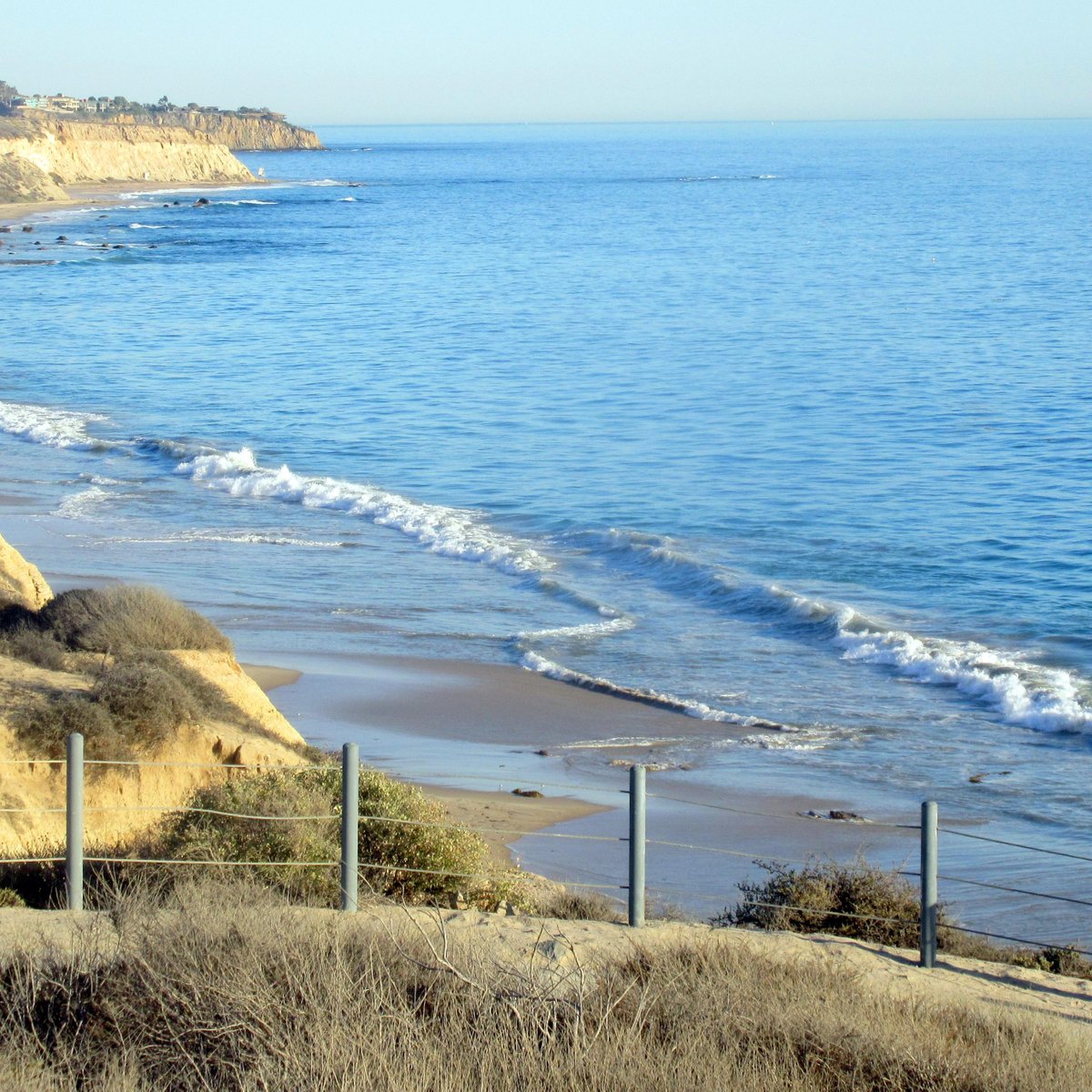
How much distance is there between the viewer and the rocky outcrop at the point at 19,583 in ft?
42.4

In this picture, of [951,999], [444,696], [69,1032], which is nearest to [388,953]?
[69,1032]

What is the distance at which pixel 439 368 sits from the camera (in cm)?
4175

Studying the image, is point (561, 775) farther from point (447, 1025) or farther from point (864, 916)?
point (447, 1025)

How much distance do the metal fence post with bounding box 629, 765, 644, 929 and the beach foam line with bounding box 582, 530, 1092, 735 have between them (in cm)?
838

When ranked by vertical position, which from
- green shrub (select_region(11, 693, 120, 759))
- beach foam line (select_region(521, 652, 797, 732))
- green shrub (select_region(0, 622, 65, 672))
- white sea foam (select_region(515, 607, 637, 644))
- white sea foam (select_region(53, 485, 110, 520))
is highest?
green shrub (select_region(0, 622, 65, 672))

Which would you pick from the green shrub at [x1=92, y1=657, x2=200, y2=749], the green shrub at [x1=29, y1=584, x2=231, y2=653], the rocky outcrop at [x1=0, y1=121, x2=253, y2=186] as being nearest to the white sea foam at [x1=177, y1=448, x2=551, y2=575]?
the green shrub at [x1=29, y1=584, x2=231, y2=653]

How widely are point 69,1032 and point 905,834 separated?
797 cm

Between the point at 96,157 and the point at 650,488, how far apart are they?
13098 cm

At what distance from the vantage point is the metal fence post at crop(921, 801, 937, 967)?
292 inches

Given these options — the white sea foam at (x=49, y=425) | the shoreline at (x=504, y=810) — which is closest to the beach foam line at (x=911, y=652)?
the shoreline at (x=504, y=810)

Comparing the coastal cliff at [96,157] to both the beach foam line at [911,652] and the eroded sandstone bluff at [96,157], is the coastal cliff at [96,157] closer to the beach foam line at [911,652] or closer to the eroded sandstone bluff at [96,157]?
the eroded sandstone bluff at [96,157]

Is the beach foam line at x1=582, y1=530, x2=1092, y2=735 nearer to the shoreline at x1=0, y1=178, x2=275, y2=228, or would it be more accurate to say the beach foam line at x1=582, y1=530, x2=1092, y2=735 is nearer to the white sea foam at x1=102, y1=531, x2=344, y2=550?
the white sea foam at x1=102, y1=531, x2=344, y2=550

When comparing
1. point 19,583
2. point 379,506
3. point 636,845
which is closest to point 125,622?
point 19,583

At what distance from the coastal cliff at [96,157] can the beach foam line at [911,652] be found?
102m
